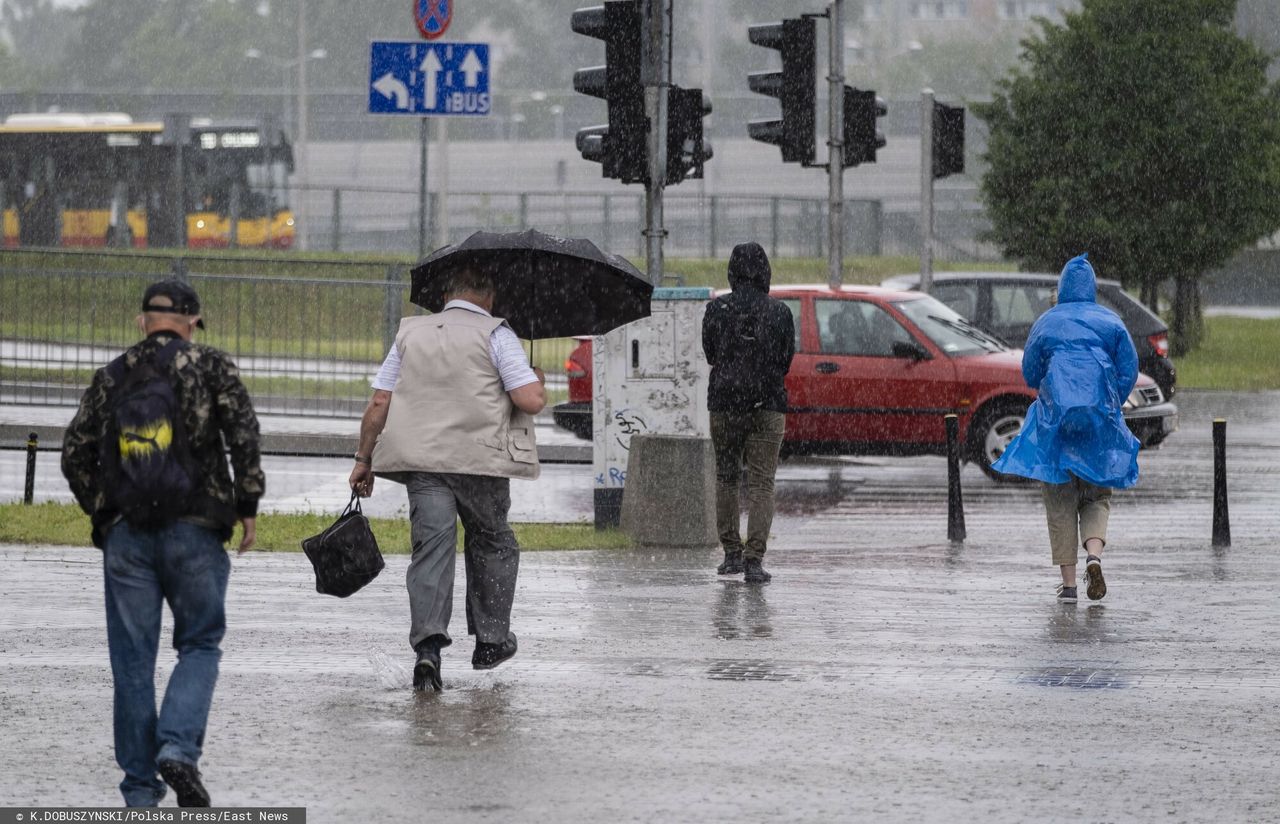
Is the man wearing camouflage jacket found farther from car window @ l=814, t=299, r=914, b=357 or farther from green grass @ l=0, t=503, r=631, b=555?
car window @ l=814, t=299, r=914, b=357

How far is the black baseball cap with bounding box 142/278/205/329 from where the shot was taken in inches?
239

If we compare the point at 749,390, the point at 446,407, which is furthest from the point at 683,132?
the point at 446,407

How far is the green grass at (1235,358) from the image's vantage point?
97.1 feet

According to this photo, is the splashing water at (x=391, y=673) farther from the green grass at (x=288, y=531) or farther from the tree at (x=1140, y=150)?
the tree at (x=1140, y=150)

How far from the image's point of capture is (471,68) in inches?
627

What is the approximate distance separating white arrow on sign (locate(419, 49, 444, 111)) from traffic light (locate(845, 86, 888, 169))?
189 inches

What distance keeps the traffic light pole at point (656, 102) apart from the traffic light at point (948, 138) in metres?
8.07

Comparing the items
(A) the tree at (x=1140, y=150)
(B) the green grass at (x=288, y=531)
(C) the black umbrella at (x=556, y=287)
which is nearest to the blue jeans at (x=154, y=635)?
(C) the black umbrella at (x=556, y=287)

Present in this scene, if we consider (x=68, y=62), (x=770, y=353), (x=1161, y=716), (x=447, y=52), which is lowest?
(x=1161, y=716)

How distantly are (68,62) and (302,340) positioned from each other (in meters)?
74.9

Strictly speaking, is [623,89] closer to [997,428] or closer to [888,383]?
[888,383]

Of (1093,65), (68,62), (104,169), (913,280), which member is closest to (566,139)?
(68,62)

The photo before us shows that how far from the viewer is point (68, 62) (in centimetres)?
9194

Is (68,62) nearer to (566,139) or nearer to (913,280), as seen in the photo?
(566,139)
